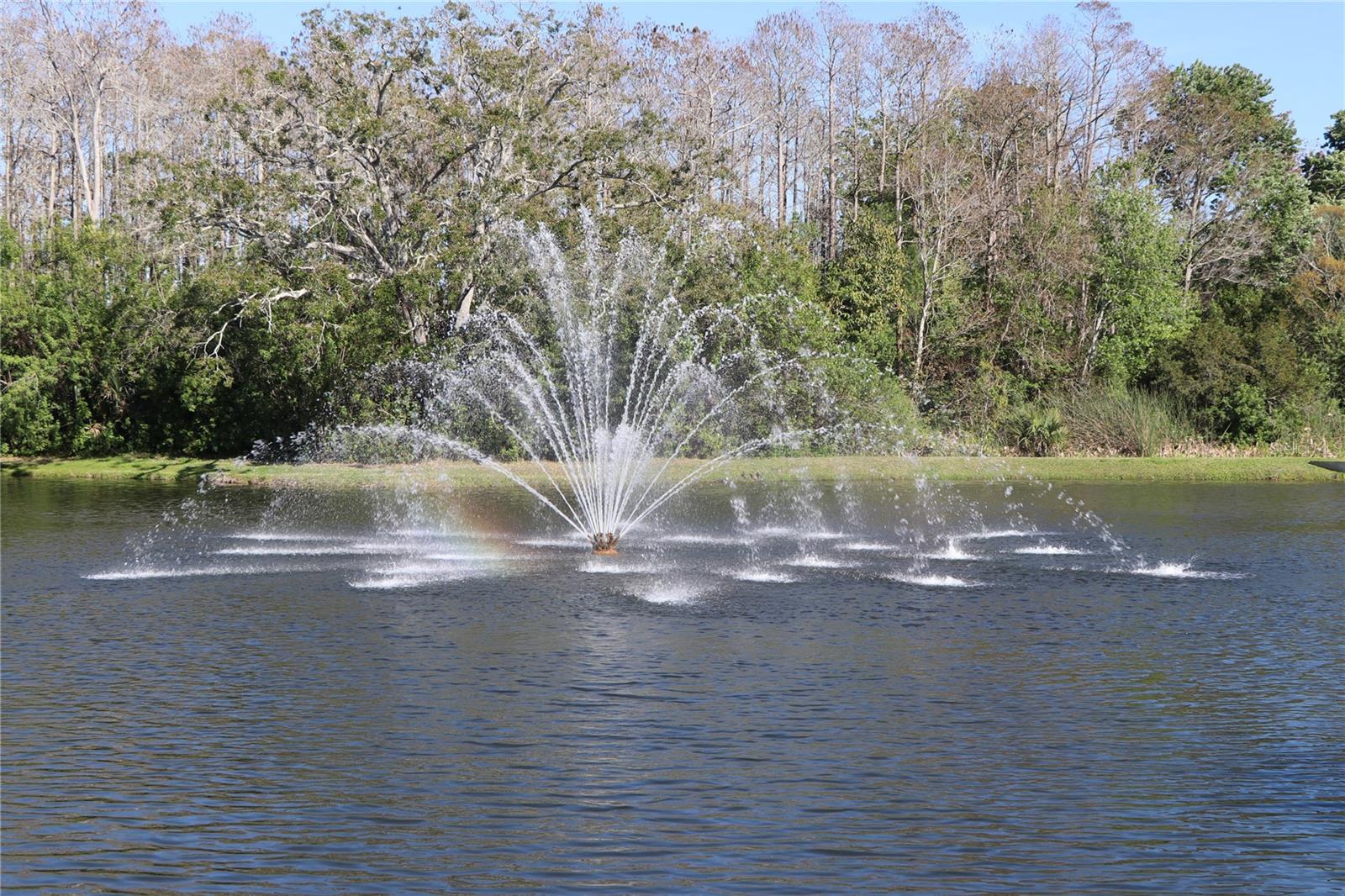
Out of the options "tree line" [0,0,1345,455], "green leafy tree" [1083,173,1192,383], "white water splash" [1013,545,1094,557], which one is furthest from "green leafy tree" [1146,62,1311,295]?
"white water splash" [1013,545,1094,557]

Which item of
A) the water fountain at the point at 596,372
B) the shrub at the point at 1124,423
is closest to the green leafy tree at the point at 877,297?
the water fountain at the point at 596,372

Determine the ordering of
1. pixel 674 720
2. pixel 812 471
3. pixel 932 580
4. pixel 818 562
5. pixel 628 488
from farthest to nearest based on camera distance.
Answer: pixel 812 471 < pixel 628 488 < pixel 818 562 < pixel 932 580 < pixel 674 720

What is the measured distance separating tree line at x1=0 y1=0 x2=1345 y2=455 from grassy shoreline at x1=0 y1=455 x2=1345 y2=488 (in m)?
3.32

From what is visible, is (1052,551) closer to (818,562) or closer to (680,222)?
(818,562)

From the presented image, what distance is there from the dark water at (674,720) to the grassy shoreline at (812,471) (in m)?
14.3

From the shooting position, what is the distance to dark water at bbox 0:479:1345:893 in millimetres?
9188

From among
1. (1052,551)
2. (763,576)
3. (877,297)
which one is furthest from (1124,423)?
(763,576)

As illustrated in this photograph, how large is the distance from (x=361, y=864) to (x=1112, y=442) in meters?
39.8

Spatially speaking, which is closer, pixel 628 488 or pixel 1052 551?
pixel 1052 551

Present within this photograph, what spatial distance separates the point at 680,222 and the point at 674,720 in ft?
107

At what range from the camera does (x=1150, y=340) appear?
5053 centimetres

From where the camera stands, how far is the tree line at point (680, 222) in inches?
1652

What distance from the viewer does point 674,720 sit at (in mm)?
12594

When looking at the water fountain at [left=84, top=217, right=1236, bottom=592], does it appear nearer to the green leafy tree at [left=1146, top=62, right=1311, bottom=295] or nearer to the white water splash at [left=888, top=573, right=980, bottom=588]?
the white water splash at [left=888, top=573, right=980, bottom=588]
